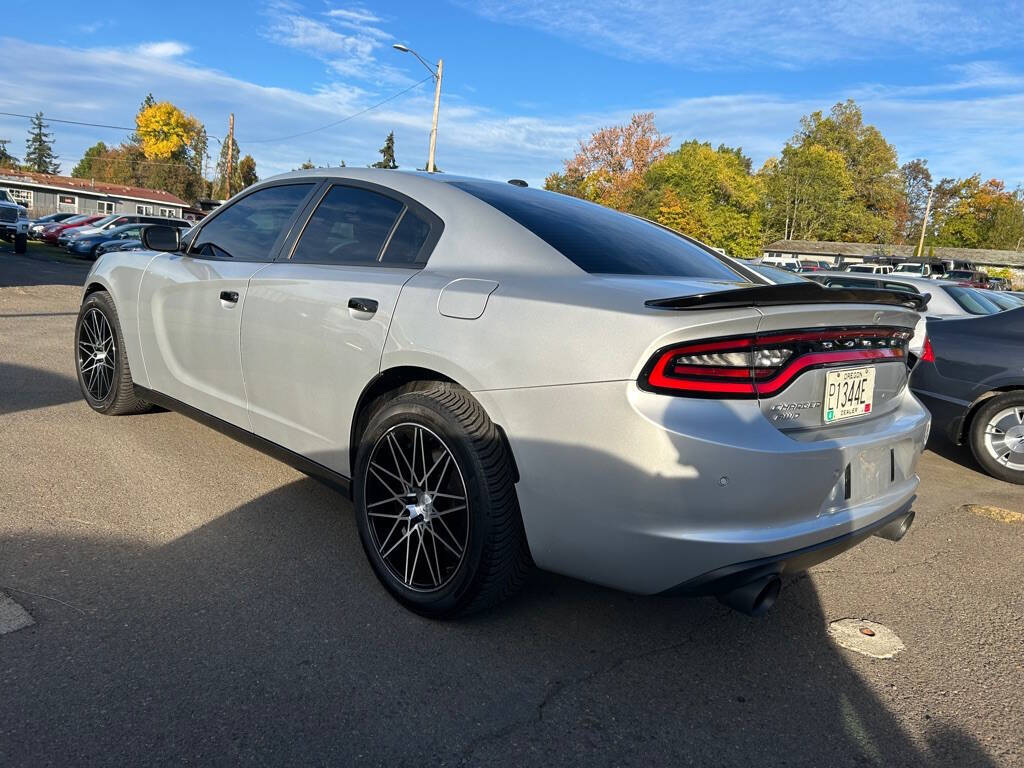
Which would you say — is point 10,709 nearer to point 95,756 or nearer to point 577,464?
point 95,756

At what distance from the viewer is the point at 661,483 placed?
80.7 inches

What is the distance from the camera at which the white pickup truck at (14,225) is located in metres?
22.7

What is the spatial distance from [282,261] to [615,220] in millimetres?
1506

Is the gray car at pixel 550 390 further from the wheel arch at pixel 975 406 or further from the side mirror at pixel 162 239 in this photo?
the wheel arch at pixel 975 406

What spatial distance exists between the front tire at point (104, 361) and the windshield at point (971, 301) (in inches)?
297

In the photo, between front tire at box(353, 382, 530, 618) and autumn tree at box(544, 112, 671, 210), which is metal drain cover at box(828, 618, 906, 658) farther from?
autumn tree at box(544, 112, 671, 210)

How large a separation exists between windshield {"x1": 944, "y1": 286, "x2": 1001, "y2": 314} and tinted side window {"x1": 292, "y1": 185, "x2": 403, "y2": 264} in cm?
675

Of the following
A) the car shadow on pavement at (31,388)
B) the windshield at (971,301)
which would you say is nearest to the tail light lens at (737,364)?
the car shadow on pavement at (31,388)

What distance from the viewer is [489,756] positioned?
6.40ft

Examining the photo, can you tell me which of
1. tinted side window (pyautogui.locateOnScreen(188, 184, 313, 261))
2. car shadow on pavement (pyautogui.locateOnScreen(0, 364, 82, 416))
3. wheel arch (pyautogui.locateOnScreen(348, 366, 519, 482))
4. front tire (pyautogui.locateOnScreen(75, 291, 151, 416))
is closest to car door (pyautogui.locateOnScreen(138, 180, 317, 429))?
tinted side window (pyautogui.locateOnScreen(188, 184, 313, 261))

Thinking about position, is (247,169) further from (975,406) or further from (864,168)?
(975,406)

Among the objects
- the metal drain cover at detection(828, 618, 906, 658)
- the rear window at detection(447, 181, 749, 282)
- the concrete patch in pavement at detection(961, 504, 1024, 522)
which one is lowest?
the concrete patch in pavement at detection(961, 504, 1024, 522)

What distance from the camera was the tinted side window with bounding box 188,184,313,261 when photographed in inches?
138

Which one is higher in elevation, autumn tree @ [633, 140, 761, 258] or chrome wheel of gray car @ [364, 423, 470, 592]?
autumn tree @ [633, 140, 761, 258]
